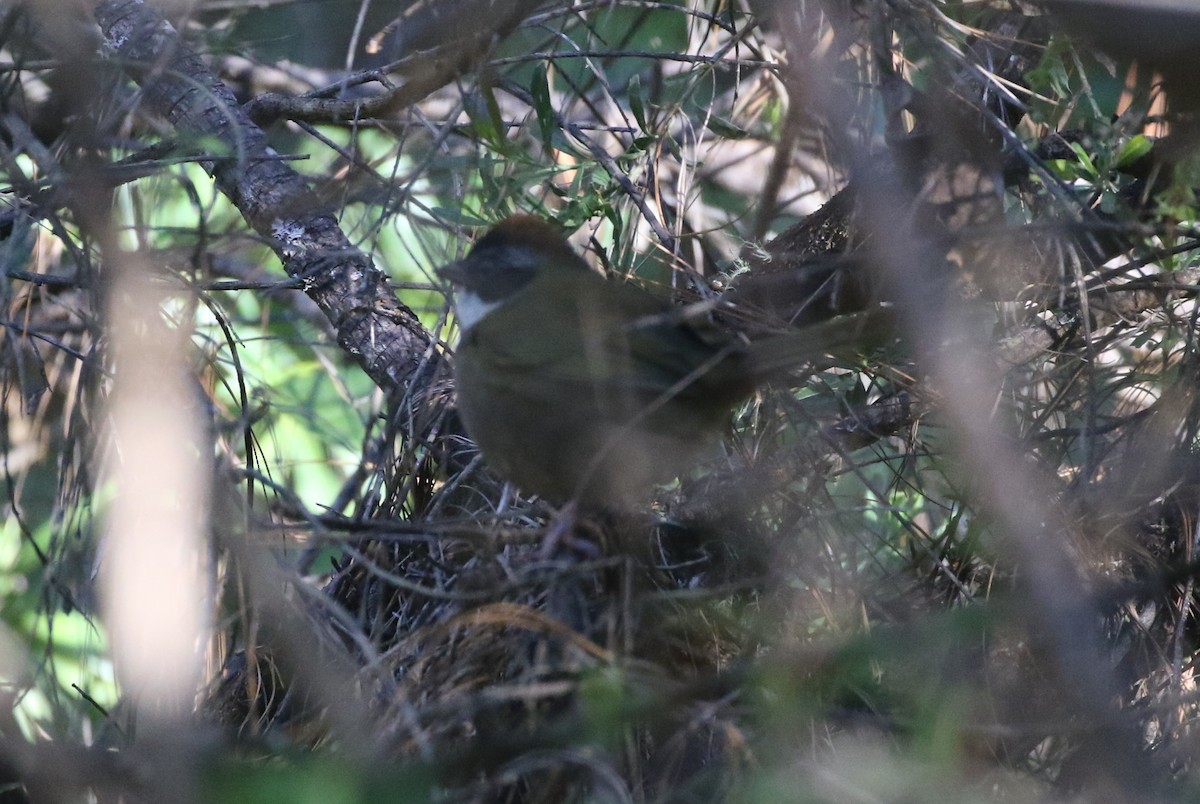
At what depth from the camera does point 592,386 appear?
328cm

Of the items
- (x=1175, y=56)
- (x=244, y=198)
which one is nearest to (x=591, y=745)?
(x=1175, y=56)

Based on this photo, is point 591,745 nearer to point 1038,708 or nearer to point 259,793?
point 259,793

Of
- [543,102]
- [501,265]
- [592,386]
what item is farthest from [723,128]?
[592,386]

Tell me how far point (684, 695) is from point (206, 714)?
176cm

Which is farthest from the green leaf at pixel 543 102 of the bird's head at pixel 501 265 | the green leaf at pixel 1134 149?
the green leaf at pixel 1134 149

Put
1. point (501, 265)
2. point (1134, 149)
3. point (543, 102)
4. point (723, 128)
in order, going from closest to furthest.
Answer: point (1134, 149)
point (501, 265)
point (543, 102)
point (723, 128)

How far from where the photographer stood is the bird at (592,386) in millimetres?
3086

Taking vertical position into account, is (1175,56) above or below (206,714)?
above

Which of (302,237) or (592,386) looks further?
(302,237)

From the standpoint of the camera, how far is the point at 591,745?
6.62 ft

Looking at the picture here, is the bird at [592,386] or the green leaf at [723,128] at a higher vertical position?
the green leaf at [723,128]

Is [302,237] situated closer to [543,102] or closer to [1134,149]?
[543,102]

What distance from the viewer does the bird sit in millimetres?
3086

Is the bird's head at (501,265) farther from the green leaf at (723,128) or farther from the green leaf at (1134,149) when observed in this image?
the green leaf at (1134,149)
